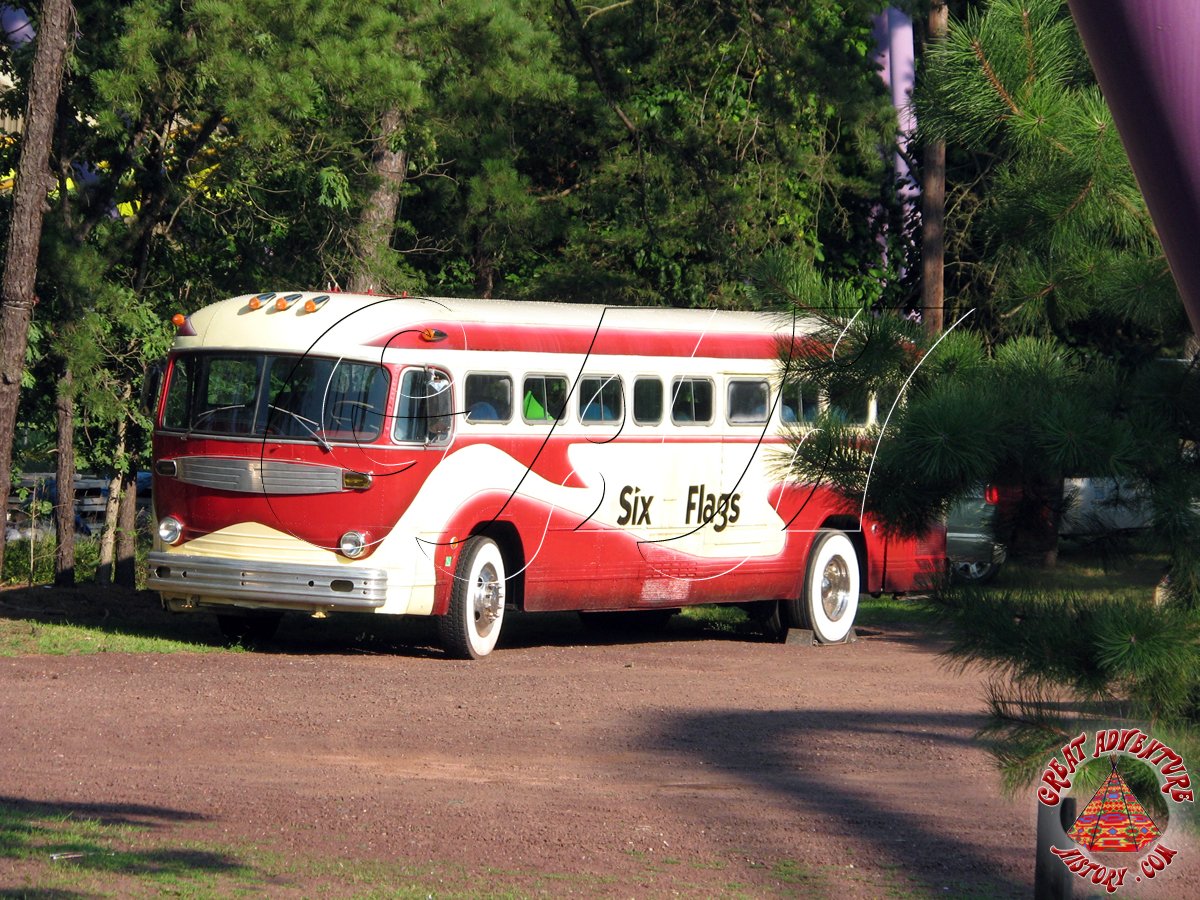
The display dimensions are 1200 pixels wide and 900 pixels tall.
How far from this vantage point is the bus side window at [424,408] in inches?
513

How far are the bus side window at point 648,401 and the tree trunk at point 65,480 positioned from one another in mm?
5564

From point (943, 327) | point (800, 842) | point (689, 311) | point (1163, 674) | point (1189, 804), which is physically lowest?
point (800, 842)

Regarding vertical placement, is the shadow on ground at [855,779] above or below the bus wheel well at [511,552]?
below

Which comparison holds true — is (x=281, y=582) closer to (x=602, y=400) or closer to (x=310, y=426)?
(x=310, y=426)

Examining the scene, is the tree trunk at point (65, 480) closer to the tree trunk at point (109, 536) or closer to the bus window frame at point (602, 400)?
the tree trunk at point (109, 536)

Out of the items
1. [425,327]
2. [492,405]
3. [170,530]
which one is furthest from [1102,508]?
[170,530]

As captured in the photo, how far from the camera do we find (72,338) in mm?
15117

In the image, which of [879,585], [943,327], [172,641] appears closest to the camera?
[943,327]

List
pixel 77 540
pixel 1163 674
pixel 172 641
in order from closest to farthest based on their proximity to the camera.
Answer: pixel 1163 674 < pixel 172 641 < pixel 77 540

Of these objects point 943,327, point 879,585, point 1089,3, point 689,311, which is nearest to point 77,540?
point 689,311

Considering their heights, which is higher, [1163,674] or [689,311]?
[689,311]

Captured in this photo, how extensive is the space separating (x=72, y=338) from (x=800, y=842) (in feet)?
34.1

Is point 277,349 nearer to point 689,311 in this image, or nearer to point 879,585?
point 689,311

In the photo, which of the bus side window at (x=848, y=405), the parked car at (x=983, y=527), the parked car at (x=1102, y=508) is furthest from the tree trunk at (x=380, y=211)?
the parked car at (x=1102, y=508)
